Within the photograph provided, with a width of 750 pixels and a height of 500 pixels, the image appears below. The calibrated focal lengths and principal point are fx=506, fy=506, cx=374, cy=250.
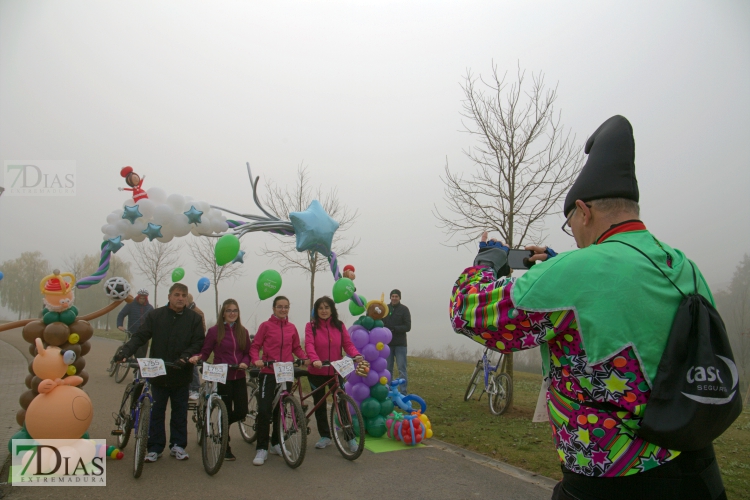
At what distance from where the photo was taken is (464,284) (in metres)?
1.76

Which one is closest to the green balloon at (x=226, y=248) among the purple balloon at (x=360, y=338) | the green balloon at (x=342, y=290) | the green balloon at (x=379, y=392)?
the green balloon at (x=342, y=290)

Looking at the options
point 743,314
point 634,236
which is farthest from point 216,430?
point 743,314

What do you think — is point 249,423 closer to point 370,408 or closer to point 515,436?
point 370,408

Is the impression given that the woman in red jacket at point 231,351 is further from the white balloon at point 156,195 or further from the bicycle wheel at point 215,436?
the white balloon at point 156,195

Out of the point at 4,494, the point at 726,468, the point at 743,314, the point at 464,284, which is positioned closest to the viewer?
the point at 464,284

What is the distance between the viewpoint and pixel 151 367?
5809 mm

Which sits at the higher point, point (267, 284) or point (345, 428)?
point (267, 284)

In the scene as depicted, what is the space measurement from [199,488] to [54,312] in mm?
2591

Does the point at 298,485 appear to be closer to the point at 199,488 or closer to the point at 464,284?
the point at 199,488

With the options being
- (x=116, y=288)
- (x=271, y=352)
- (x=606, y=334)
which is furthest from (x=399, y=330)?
(x=606, y=334)

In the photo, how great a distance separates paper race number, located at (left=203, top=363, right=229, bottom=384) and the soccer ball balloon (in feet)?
4.33

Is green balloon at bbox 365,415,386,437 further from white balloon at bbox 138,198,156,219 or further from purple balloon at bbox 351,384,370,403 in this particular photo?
white balloon at bbox 138,198,156,219

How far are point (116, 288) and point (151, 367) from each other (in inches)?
42.9

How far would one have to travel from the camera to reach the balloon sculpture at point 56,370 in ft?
17.4
